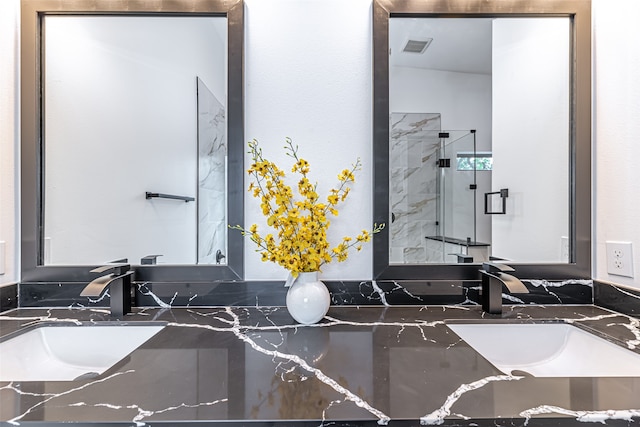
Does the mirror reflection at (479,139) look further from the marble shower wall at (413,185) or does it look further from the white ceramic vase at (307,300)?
the white ceramic vase at (307,300)

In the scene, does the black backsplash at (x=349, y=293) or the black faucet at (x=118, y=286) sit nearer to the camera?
the black faucet at (x=118, y=286)

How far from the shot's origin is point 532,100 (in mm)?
1286

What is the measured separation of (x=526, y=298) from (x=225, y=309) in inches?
41.1

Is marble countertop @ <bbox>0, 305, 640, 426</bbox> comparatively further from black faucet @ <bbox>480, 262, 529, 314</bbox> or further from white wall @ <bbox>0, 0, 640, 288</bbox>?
white wall @ <bbox>0, 0, 640, 288</bbox>

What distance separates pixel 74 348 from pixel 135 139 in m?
0.70

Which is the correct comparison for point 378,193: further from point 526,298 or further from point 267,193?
point 526,298

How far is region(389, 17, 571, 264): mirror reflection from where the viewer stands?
122cm

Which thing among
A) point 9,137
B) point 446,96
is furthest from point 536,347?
point 9,137

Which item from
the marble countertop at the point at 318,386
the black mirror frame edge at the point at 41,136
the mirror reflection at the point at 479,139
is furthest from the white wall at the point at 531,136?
the black mirror frame edge at the point at 41,136

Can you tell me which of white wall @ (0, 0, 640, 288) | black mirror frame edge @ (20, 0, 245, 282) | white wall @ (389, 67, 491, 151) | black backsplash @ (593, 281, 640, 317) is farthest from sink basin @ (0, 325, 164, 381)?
black backsplash @ (593, 281, 640, 317)

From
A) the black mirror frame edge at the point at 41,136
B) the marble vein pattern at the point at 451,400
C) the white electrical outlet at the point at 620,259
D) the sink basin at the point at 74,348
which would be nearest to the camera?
the marble vein pattern at the point at 451,400

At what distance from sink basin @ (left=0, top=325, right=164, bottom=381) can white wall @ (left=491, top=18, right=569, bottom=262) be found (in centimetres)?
125

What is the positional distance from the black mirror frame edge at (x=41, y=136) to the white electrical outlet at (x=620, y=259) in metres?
1.22

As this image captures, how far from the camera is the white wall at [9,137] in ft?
3.78
